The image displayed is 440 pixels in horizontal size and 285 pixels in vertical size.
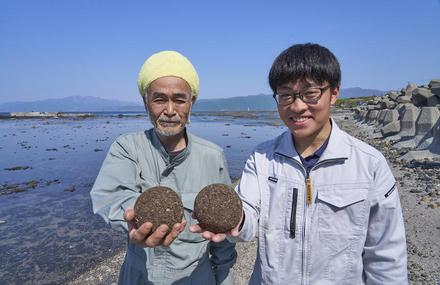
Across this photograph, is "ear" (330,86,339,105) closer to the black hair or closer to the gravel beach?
the black hair

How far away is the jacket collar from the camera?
2248 mm

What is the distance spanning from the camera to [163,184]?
98.4 inches

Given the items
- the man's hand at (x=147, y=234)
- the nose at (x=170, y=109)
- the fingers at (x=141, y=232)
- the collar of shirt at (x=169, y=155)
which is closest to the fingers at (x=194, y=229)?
the man's hand at (x=147, y=234)

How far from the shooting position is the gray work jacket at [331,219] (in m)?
2.14

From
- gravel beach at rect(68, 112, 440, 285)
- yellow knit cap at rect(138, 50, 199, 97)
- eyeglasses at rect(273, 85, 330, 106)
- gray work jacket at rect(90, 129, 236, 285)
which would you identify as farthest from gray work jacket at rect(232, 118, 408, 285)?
gravel beach at rect(68, 112, 440, 285)

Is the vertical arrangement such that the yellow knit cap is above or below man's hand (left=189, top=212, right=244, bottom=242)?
above

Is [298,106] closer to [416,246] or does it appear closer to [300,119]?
[300,119]

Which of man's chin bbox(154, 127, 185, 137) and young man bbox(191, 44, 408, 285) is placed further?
man's chin bbox(154, 127, 185, 137)

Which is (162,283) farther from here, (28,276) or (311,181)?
(28,276)

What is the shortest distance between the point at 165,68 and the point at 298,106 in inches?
42.3

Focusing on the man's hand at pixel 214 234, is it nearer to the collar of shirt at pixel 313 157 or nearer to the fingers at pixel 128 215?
the fingers at pixel 128 215

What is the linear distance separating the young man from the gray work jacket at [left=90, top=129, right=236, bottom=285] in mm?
402

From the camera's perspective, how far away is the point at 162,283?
2314mm

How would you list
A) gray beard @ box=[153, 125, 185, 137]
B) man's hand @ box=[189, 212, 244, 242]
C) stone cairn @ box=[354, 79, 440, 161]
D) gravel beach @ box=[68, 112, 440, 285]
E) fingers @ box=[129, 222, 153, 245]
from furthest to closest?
stone cairn @ box=[354, 79, 440, 161], gravel beach @ box=[68, 112, 440, 285], gray beard @ box=[153, 125, 185, 137], man's hand @ box=[189, 212, 244, 242], fingers @ box=[129, 222, 153, 245]
